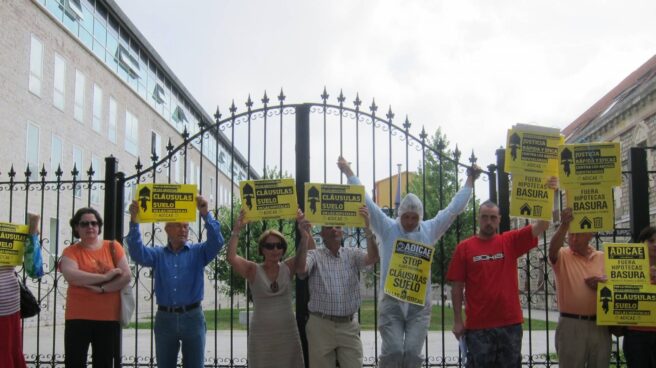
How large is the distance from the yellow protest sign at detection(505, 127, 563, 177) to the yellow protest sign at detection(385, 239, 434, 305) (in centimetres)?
114

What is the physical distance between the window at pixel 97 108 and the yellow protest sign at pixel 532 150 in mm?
24554

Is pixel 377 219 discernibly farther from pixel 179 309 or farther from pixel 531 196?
pixel 179 309

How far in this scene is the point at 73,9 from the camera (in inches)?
993

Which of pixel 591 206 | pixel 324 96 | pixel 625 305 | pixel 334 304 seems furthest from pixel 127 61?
pixel 625 305

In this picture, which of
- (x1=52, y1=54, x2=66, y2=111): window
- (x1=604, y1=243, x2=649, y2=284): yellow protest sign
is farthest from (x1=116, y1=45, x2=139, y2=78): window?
(x1=604, y1=243, x2=649, y2=284): yellow protest sign

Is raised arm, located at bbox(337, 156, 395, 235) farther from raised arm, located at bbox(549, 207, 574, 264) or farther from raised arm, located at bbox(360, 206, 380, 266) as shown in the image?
raised arm, located at bbox(549, 207, 574, 264)

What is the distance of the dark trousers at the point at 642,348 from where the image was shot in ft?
18.2

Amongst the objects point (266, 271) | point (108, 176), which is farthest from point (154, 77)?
point (266, 271)

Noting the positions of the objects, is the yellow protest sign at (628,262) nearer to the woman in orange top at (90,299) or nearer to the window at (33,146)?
the woman in orange top at (90,299)

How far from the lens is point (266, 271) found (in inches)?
225

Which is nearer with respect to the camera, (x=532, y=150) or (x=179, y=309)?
(x=179, y=309)

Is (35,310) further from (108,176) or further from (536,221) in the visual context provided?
(536,221)

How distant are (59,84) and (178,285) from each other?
68.8 feet

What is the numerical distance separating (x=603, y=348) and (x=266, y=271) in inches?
118
